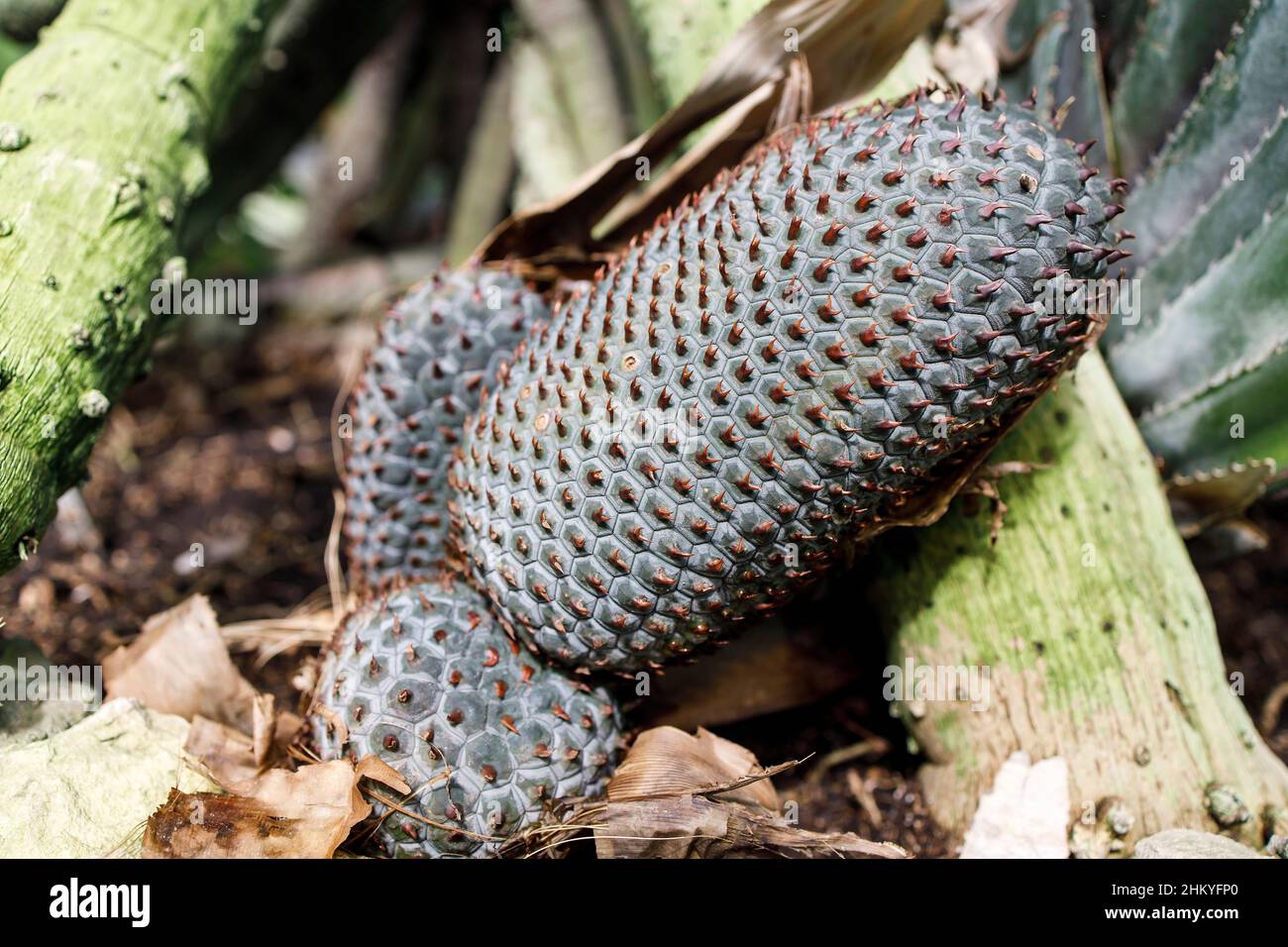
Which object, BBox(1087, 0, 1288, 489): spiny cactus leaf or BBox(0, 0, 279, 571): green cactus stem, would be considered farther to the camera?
BBox(1087, 0, 1288, 489): spiny cactus leaf

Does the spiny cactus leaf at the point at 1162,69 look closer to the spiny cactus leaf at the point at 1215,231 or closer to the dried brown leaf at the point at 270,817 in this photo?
the spiny cactus leaf at the point at 1215,231

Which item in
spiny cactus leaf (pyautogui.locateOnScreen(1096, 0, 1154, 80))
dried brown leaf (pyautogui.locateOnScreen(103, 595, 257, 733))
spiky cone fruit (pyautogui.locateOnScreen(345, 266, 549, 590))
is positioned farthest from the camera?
spiny cactus leaf (pyautogui.locateOnScreen(1096, 0, 1154, 80))

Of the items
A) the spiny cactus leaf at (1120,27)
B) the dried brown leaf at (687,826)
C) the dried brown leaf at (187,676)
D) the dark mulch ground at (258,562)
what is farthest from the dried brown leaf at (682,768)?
the spiny cactus leaf at (1120,27)

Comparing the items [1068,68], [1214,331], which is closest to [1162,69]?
[1068,68]

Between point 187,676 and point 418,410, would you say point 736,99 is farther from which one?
point 187,676

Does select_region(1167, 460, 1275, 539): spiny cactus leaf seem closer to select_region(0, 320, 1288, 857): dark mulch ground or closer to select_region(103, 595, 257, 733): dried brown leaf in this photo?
select_region(0, 320, 1288, 857): dark mulch ground

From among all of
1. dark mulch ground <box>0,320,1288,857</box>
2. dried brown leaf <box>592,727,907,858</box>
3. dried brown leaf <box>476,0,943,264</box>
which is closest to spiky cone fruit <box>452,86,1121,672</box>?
dried brown leaf <box>592,727,907,858</box>
